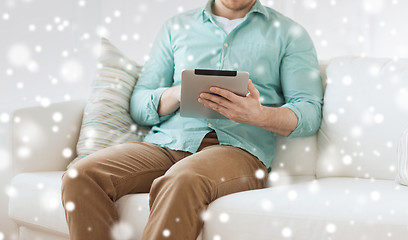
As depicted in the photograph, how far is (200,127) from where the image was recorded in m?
1.42

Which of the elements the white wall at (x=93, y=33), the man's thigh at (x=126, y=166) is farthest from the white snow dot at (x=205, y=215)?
the white wall at (x=93, y=33)

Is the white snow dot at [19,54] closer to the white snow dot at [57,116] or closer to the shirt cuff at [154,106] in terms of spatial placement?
the white snow dot at [57,116]

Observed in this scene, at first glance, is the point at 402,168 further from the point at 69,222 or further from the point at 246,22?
the point at 69,222

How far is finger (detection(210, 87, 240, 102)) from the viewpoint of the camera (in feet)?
3.86

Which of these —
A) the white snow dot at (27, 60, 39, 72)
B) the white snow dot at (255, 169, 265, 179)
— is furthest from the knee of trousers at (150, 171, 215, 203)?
the white snow dot at (27, 60, 39, 72)

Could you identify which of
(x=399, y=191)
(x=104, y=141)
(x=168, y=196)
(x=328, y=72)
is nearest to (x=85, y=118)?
(x=104, y=141)

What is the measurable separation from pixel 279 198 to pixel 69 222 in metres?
0.54

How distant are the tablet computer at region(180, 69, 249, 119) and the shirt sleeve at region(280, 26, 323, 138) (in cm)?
30

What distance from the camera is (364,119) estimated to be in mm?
1447

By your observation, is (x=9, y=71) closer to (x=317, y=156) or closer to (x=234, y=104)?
(x=234, y=104)

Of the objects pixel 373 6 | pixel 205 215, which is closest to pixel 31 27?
pixel 205 215

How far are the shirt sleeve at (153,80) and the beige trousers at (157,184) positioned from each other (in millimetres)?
180

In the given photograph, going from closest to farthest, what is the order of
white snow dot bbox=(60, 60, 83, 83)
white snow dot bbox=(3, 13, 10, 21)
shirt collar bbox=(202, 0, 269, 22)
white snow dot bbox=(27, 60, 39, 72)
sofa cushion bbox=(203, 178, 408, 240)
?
sofa cushion bbox=(203, 178, 408, 240), shirt collar bbox=(202, 0, 269, 22), white snow dot bbox=(3, 13, 10, 21), white snow dot bbox=(27, 60, 39, 72), white snow dot bbox=(60, 60, 83, 83)

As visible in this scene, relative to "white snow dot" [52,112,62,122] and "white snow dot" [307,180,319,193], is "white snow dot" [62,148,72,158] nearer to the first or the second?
"white snow dot" [52,112,62,122]
